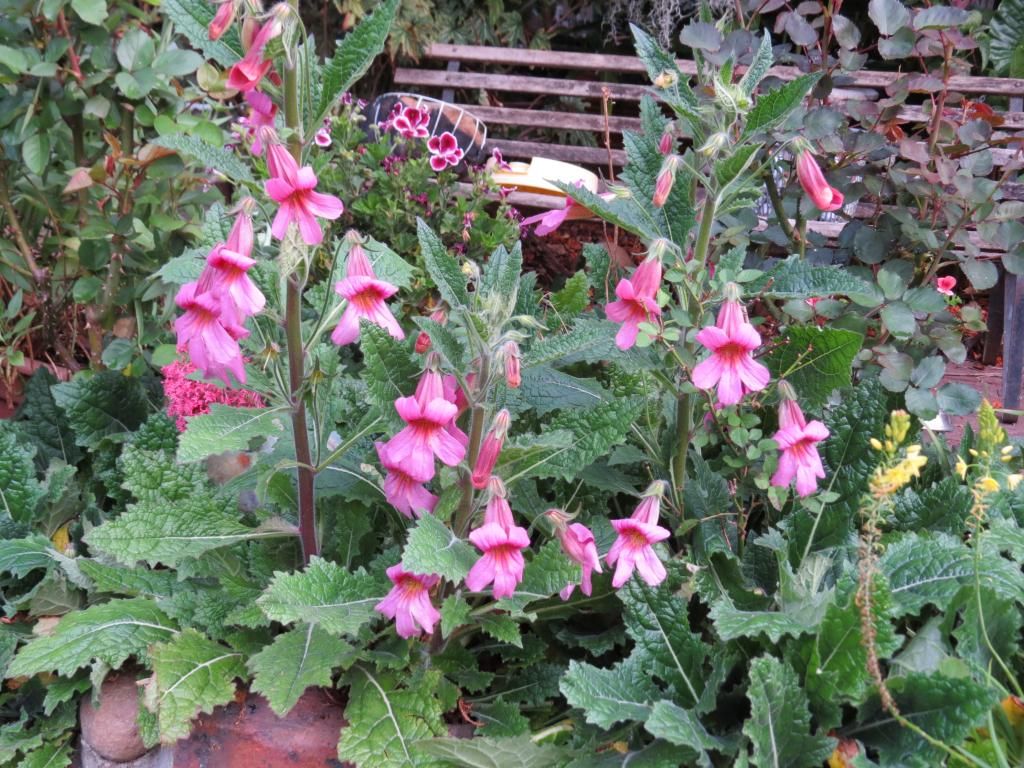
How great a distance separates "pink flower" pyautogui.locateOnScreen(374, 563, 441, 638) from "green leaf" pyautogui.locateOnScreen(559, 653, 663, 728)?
24 centimetres

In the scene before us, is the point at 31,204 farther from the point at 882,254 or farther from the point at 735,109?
the point at 882,254

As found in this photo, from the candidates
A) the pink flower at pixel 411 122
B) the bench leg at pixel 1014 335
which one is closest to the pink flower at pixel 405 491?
the pink flower at pixel 411 122

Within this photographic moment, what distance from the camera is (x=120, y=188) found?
262 centimetres

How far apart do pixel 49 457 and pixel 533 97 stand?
164 inches

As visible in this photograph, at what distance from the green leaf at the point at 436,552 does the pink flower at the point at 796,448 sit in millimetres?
561

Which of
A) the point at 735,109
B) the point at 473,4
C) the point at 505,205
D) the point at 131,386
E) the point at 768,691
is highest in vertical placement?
the point at 473,4

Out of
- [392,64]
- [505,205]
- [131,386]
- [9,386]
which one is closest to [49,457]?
[131,386]

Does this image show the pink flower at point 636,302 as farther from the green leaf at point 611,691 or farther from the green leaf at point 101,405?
the green leaf at point 101,405

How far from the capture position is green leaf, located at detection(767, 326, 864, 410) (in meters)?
1.71

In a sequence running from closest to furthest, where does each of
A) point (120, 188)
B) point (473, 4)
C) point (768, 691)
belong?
point (768, 691), point (120, 188), point (473, 4)

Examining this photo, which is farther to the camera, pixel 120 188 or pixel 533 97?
pixel 533 97

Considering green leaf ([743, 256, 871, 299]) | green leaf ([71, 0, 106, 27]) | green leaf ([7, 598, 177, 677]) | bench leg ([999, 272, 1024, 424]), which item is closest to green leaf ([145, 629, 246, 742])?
green leaf ([7, 598, 177, 677])

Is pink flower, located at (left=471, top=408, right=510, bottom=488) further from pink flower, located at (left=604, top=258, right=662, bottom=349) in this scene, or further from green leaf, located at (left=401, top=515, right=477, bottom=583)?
pink flower, located at (left=604, top=258, right=662, bottom=349)

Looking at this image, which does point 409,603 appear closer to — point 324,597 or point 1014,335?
point 324,597
